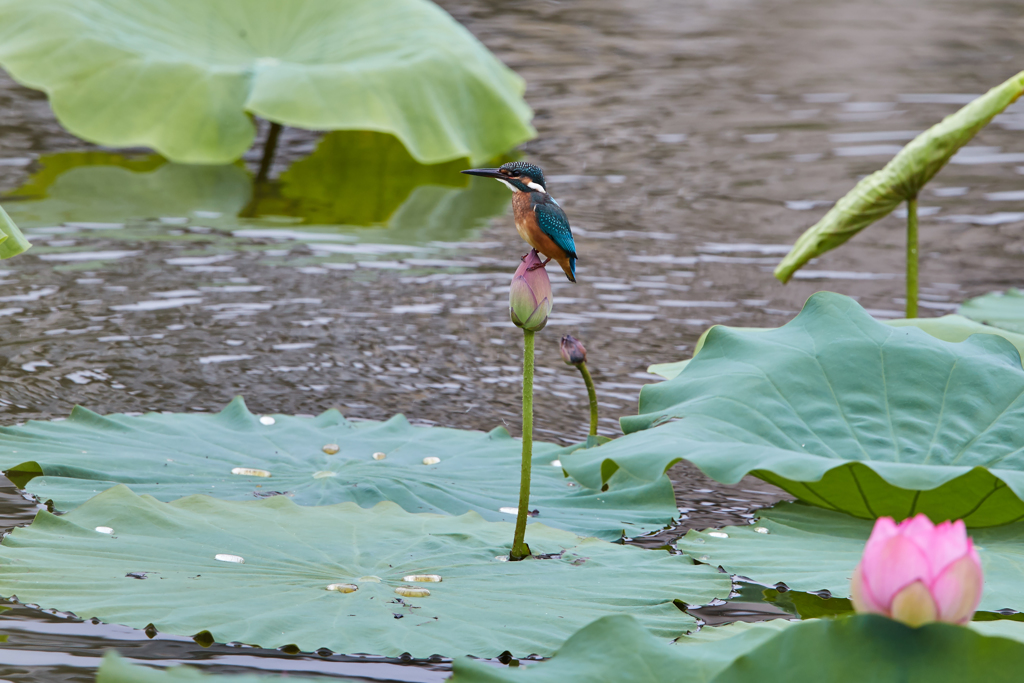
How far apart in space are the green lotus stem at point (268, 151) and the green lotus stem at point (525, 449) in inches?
123

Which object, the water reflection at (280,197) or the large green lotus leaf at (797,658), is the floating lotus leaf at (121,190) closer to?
the water reflection at (280,197)

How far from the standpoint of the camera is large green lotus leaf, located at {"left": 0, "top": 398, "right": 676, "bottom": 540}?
1827 millimetres

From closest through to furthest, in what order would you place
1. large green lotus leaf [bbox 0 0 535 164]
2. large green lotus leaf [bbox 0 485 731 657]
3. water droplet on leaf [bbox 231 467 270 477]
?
1. large green lotus leaf [bbox 0 485 731 657]
2. water droplet on leaf [bbox 231 467 270 477]
3. large green lotus leaf [bbox 0 0 535 164]

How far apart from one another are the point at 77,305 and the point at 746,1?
22.1 ft

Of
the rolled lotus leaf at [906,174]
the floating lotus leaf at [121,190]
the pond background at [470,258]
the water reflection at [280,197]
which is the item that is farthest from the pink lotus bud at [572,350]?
the floating lotus leaf at [121,190]

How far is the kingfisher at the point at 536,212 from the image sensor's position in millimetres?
1556

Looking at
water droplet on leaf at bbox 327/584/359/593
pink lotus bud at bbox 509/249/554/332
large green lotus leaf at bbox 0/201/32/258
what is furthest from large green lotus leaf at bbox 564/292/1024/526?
large green lotus leaf at bbox 0/201/32/258

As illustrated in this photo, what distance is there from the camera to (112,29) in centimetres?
430

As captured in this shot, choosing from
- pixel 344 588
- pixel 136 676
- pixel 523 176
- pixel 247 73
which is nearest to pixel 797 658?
pixel 136 676

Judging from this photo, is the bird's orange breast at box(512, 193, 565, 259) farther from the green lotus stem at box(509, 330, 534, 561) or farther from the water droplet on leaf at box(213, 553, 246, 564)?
the water droplet on leaf at box(213, 553, 246, 564)

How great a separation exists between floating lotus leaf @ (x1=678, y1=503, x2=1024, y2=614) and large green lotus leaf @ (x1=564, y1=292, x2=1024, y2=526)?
37 mm

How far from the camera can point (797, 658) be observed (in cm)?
102

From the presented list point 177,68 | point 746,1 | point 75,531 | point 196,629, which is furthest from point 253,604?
point 746,1

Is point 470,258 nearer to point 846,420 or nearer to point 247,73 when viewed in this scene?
point 247,73
